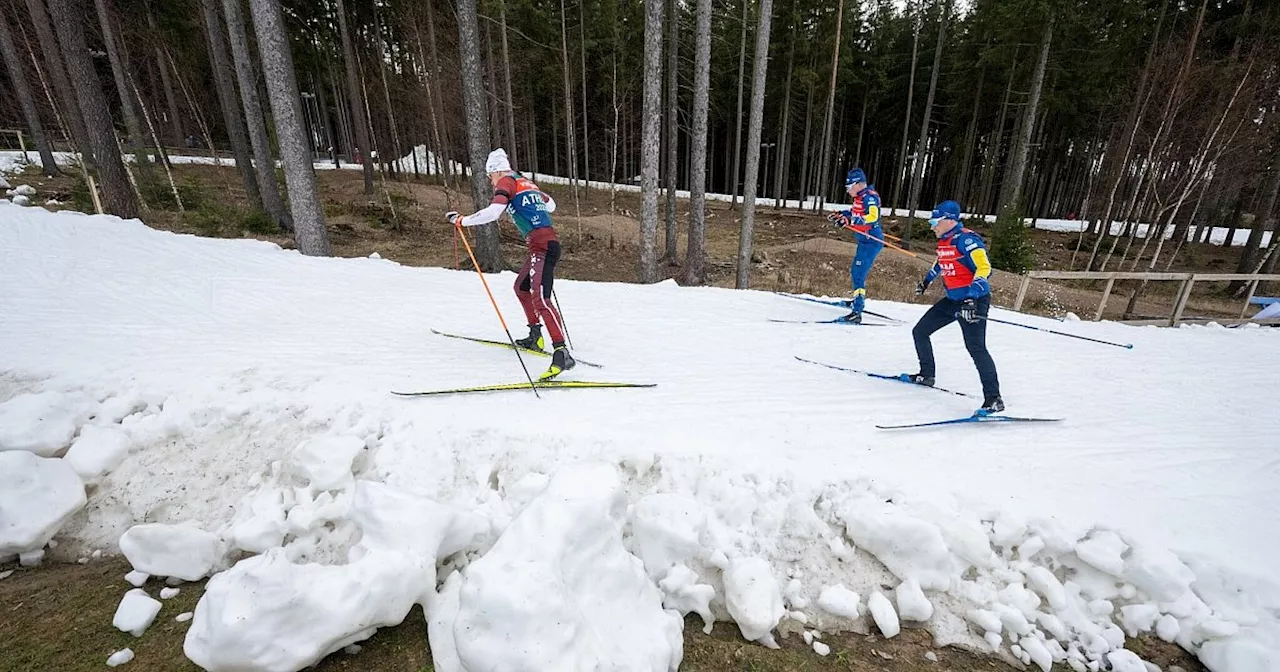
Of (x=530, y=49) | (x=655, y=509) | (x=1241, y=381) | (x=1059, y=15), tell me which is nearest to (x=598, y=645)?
(x=655, y=509)

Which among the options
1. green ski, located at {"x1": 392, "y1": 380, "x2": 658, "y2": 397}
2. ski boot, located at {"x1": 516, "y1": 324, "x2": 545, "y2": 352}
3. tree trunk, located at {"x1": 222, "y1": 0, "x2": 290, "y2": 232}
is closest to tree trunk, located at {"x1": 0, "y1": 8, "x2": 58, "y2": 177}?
tree trunk, located at {"x1": 222, "y1": 0, "x2": 290, "y2": 232}

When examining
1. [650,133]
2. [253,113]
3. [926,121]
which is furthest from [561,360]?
[926,121]

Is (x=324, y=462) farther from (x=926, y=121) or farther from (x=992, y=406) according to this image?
(x=926, y=121)

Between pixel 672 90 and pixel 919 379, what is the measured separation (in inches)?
498

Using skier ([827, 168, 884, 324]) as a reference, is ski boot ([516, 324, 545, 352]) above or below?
below

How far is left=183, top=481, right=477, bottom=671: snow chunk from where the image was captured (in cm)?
250

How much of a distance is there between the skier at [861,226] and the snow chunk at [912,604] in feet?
20.4

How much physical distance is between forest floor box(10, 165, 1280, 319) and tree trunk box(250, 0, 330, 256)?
2.87 metres

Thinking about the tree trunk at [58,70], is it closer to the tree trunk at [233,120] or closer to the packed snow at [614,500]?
the tree trunk at [233,120]

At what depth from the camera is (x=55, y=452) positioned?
12.8 feet

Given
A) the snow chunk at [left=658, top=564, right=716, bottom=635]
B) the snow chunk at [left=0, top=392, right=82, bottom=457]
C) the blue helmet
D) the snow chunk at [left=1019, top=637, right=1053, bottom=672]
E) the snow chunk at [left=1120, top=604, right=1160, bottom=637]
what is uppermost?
the blue helmet

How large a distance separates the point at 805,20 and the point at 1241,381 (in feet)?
92.3

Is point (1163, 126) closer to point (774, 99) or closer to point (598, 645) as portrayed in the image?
point (774, 99)

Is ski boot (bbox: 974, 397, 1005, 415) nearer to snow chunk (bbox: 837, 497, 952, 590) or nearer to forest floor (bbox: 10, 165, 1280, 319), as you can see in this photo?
snow chunk (bbox: 837, 497, 952, 590)
